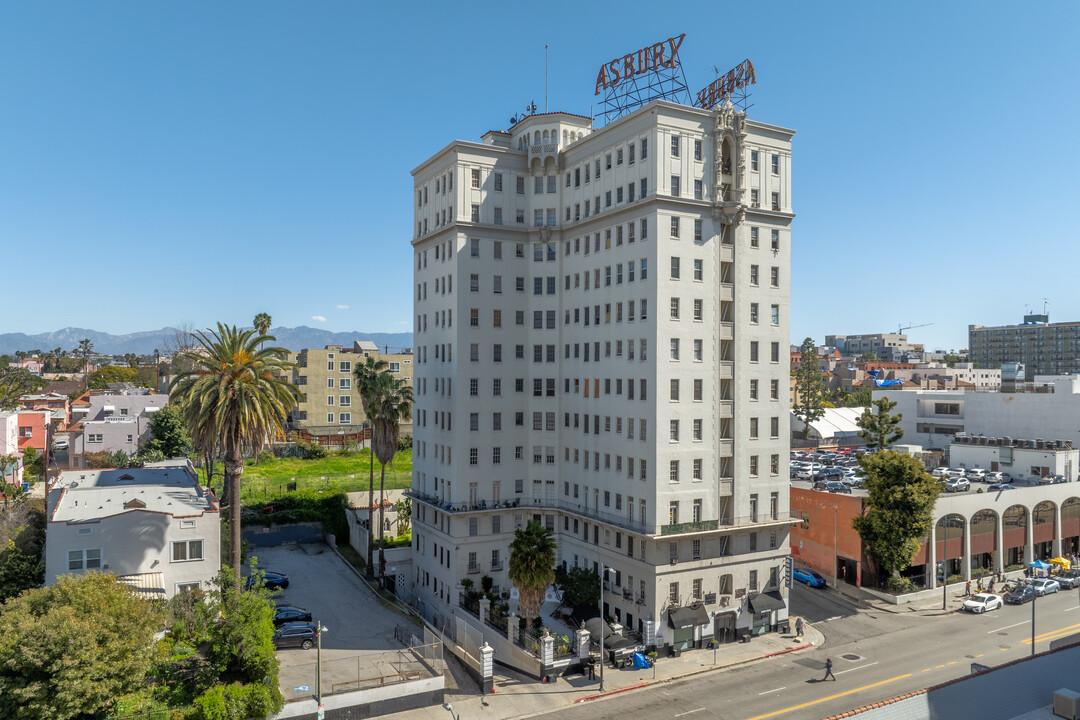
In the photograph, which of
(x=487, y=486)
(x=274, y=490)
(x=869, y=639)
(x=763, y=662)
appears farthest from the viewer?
(x=274, y=490)

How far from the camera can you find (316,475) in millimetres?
110062

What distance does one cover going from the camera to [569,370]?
67.1 meters

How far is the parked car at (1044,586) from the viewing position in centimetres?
6956

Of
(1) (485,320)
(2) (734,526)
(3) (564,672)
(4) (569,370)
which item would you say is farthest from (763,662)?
(1) (485,320)

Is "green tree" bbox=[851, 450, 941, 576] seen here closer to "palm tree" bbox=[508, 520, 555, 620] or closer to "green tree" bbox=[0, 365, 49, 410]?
"palm tree" bbox=[508, 520, 555, 620]

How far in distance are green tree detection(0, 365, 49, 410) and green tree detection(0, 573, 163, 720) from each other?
9168cm

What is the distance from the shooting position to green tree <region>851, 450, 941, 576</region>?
66.0 meters

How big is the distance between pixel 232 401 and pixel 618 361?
29.0 metres

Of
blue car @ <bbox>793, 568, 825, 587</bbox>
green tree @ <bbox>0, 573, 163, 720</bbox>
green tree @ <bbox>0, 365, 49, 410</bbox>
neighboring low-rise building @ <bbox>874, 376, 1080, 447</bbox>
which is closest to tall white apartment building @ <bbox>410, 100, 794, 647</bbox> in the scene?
blue car @ <bbox>793, 568, 825, 587</bbox>

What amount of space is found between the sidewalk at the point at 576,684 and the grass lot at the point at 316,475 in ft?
132

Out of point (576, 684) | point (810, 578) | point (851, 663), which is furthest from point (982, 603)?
point (576, 684)

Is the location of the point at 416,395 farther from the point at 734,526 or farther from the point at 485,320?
the point at 734,526

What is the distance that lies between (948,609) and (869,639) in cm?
1317

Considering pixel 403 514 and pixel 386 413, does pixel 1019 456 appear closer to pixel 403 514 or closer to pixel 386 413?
pixel 403 514
